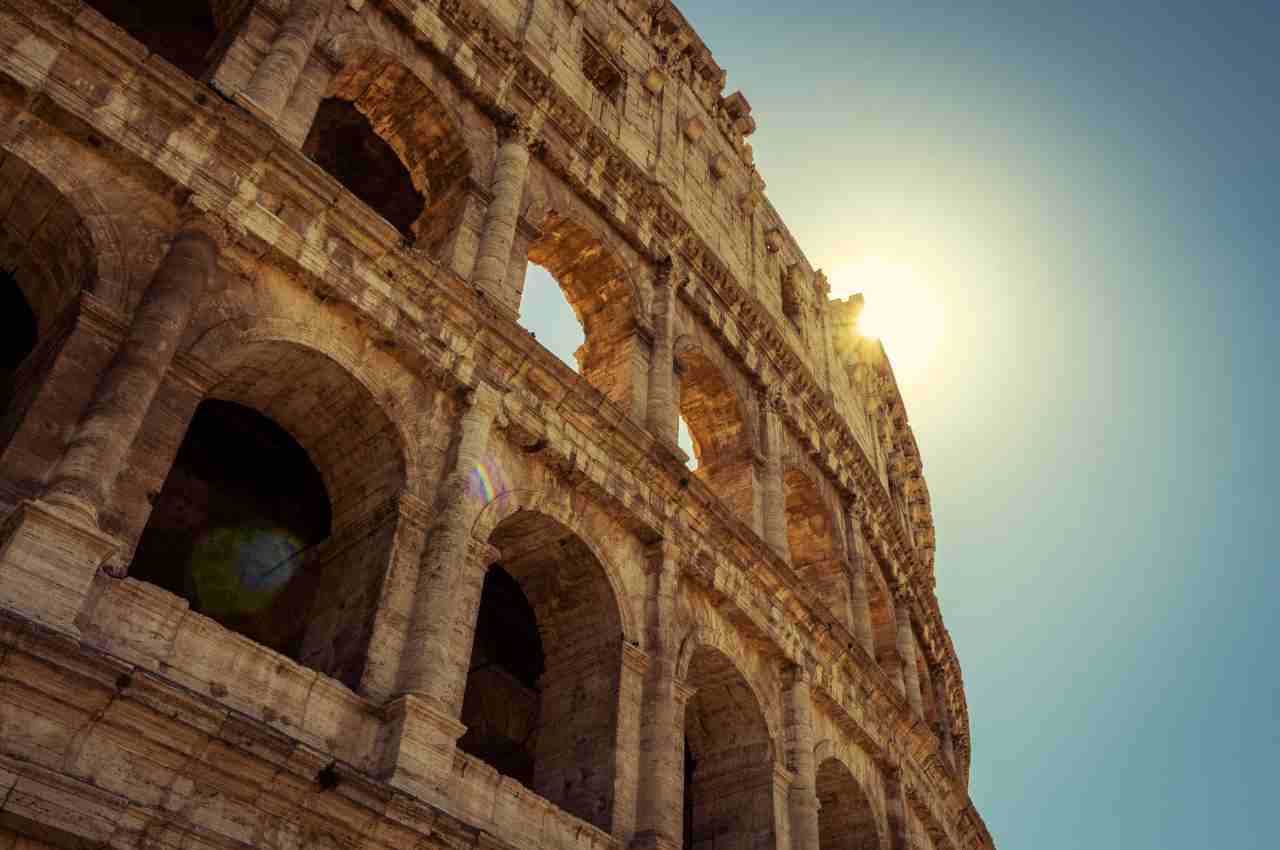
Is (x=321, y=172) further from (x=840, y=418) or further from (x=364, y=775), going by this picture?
(x=840, y=418)

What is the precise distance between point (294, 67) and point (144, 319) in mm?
3780

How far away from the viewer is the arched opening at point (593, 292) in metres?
14.4

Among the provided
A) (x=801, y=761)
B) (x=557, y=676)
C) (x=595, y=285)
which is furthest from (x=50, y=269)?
(x=801, y=761)

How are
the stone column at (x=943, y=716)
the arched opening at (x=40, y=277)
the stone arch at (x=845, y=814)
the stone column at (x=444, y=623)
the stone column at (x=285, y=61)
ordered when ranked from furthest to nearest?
the stone column at (x=943, y=716) < the stone arch at (x=845, y=814) < the stone column at (x=285, y=61) < the stone column at (x=444, y=623) < the arched opening at (x=40, y=277)

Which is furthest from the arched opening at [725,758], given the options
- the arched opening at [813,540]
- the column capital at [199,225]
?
the column capital at [199,225]

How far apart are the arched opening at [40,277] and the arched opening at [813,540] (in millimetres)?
11299

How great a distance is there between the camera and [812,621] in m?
14.3

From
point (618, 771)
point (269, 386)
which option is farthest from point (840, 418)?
point (269, 386)

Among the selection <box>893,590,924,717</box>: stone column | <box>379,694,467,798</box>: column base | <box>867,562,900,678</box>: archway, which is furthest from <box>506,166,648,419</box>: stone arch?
<box>893,590,924,717</box>: stone column

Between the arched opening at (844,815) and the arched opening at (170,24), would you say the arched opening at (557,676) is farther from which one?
the arched opening at (170,24)

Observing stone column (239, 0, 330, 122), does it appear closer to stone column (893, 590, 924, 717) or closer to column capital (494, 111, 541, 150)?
column capital (494, 111, 541, 150)

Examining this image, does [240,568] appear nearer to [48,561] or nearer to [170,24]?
[48,561]

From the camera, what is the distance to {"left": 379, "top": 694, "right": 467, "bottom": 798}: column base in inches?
319

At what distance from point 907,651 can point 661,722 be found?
9.68 m
